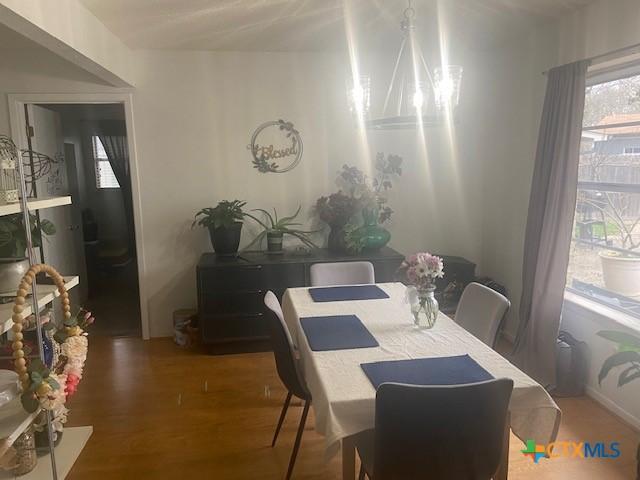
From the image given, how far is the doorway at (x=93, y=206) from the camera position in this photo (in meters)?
4.20

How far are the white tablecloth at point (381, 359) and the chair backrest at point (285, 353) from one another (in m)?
0.06

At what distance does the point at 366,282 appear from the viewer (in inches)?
127

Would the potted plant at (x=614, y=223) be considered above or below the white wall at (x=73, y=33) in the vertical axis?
below

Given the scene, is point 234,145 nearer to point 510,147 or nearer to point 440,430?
point 510,147

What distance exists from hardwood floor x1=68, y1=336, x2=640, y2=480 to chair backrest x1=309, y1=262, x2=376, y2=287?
782 millimetres

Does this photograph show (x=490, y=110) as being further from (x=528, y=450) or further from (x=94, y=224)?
(x=94, y=224)

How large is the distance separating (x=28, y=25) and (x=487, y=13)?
8.10ft

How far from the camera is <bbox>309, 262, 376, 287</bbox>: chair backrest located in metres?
3.18

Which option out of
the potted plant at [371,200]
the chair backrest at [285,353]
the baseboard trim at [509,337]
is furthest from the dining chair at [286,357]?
the baseboard trim at [509,337]

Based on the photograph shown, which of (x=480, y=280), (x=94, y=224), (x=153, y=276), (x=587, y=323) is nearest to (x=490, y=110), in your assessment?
(x=480, y=280)

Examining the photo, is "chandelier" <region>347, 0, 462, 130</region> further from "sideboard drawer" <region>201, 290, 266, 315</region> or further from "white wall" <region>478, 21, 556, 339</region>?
"sideboard drawer" <region>201, 290, 266, 315</region>

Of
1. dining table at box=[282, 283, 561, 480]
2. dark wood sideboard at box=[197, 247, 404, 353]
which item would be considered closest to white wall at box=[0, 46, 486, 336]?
dark wood sideboard at box=[197, 247, 404, 353]

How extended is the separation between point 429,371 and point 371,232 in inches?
85.6

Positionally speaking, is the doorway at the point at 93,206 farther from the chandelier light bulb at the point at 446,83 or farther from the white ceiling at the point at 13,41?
the chandelier light bulb at the point at 446,83
